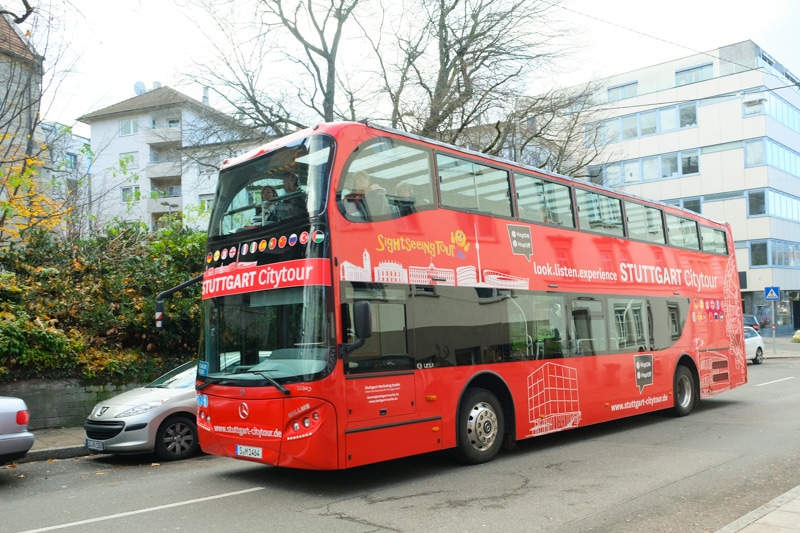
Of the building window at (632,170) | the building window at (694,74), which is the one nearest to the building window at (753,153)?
the building window at (694,74)

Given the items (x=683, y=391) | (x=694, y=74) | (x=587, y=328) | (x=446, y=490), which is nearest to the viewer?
(x=446, y=490)

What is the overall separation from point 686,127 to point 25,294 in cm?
4327

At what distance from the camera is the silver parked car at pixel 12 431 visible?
786cm

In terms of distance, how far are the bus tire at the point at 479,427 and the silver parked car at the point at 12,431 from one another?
5091 millimetres

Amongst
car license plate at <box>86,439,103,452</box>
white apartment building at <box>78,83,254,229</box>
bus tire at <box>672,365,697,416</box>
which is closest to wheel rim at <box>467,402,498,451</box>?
car license plate at <box>86,439,103,452</box>

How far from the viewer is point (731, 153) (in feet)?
147

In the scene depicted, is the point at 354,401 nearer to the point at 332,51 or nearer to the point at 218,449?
the point at 218,449

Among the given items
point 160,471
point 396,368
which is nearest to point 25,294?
point 160,471

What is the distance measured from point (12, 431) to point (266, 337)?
10.5ft

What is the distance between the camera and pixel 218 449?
7938 millimetres

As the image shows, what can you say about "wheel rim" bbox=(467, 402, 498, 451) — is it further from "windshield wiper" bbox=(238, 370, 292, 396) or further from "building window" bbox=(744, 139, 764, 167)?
"building window" bbox=(744, 139, 764, 167)

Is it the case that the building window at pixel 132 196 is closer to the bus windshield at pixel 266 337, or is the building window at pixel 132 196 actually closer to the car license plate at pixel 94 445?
the car license plate at pixel 94 445

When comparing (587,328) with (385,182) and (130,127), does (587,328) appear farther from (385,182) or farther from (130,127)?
(130,127)

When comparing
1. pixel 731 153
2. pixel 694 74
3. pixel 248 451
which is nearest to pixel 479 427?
pixel 248 451
